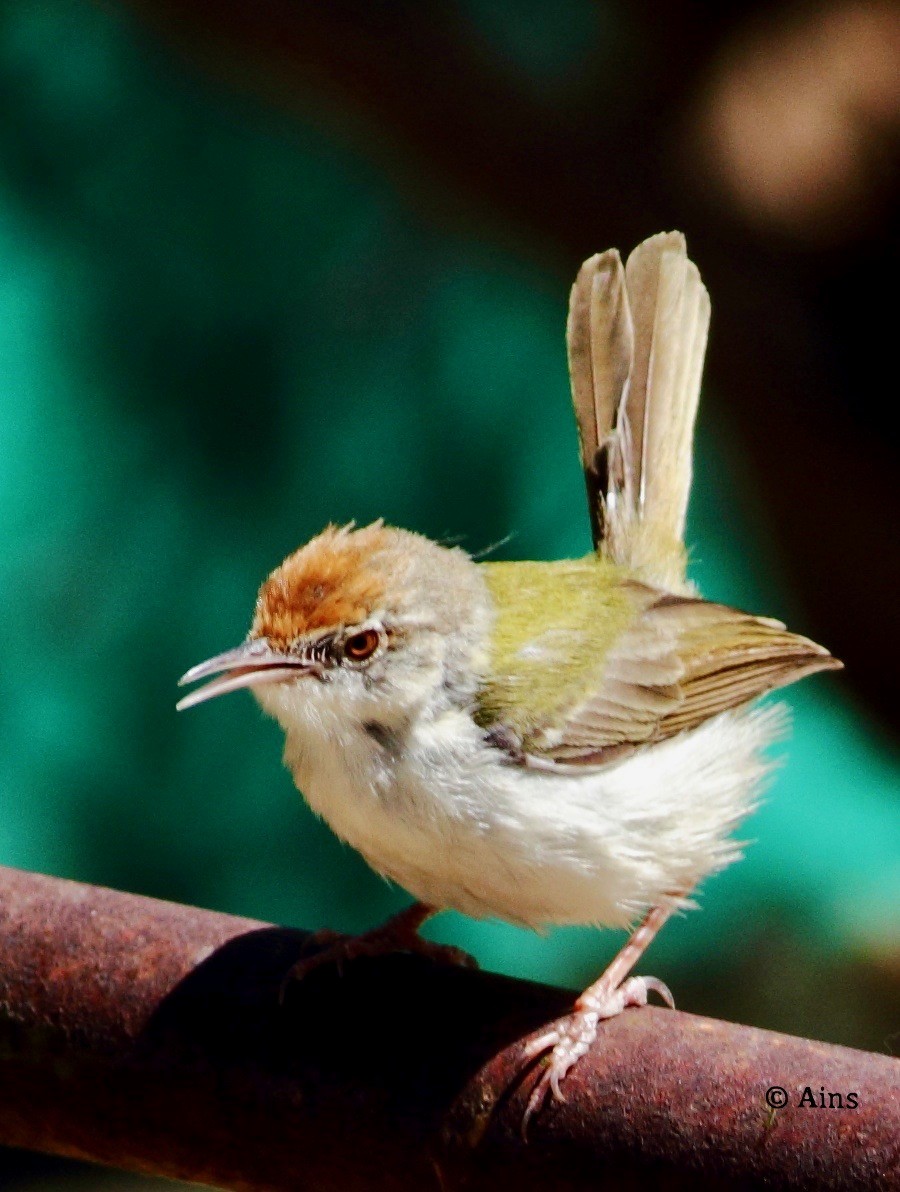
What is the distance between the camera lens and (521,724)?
2781 mm

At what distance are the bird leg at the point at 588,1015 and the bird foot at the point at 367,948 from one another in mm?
228

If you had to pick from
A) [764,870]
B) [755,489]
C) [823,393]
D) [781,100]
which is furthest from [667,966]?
[781,100]

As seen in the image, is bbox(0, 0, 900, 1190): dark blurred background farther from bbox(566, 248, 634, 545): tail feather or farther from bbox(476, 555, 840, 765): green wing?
bbox(476, 555, 840, 765): green wing

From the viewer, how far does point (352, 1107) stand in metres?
2.06

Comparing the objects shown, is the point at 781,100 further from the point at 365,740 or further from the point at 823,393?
the point at 365,740

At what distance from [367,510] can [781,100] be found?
1744mm

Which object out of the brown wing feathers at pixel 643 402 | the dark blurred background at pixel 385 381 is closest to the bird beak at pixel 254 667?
the brown wing feathers at pixel 643 402

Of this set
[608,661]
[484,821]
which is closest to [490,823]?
[484,821]

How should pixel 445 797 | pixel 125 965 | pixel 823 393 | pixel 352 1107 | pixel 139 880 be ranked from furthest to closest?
pixel 139 880 < pixel 823 393 < pixel 445 797 < pixel 125 965 < pixel 352 1107

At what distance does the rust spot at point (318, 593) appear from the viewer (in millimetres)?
2662

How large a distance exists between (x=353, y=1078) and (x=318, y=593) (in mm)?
901

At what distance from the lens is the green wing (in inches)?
112

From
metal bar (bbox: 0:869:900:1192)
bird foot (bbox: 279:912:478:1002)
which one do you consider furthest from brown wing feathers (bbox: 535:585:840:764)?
metal bar (bbox: 0:869:900:1192)

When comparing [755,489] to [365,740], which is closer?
[365,740]
